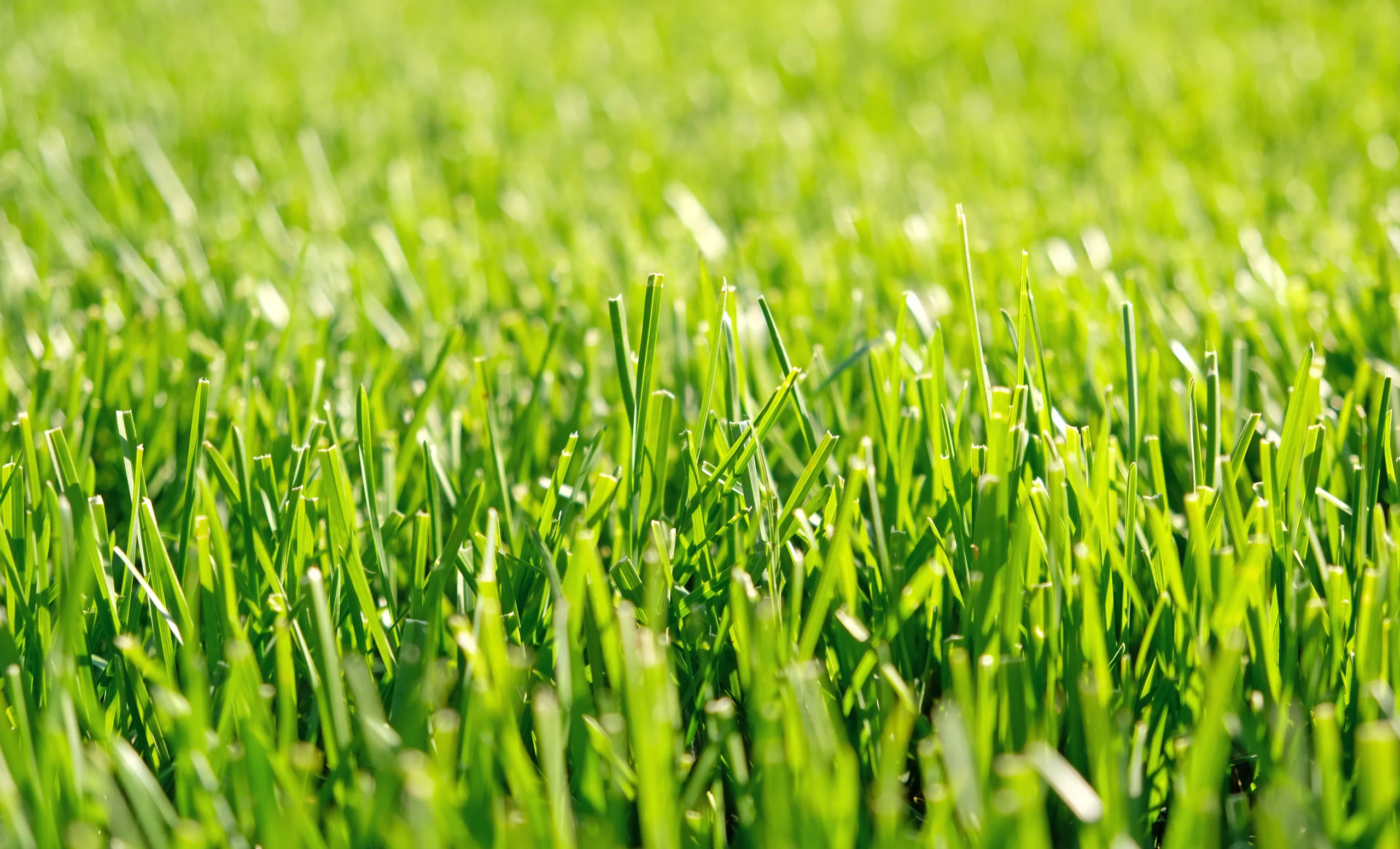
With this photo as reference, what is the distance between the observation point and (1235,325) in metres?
1.46

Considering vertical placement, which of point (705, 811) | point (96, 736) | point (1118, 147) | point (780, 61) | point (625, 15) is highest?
point (625, 15)

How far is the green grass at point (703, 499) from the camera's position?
679mm

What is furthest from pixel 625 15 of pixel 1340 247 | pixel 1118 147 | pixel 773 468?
pixel 773 468

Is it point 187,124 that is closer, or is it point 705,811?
point 705,811

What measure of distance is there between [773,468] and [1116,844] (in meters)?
0.64

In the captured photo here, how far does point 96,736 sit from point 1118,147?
7.45 feet

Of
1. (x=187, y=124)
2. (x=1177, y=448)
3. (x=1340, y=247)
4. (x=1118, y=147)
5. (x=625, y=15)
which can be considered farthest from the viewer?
(x=625, y=15)

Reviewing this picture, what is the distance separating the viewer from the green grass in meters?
0.68

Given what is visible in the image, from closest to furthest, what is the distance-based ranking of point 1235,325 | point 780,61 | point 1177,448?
point 1177,448, point 1235,325, point 780,61

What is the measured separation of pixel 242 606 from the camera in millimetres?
962

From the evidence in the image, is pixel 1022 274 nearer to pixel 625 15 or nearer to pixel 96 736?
pixel 96 736

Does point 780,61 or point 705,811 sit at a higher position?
point 780,61

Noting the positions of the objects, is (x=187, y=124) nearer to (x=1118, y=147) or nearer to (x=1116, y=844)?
(x=1118, y=147)

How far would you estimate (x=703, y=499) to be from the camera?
0.95 metres
